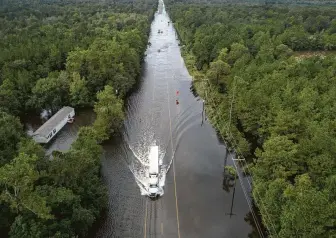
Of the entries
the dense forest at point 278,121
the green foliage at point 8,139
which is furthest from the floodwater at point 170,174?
the green foliage at point 8,139

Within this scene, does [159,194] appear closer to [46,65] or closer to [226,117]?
[226,117]

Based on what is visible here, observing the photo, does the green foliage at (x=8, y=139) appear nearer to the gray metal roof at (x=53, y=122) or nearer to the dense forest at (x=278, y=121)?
the gray metal roof at (x=53, y=122)

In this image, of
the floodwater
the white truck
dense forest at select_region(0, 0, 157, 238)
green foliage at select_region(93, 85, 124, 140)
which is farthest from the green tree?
green foliage at select_region(93, 85, 124, 140)

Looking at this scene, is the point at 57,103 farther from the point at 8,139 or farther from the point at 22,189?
the point at 22,189

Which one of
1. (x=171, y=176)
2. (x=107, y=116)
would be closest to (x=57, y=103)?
(x=107, y=116)

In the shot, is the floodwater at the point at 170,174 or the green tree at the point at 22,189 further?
the floodwater at the point at 170,174

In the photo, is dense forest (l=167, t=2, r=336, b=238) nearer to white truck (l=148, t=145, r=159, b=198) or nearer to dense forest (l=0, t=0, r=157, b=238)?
white truck (l=148, t=145, r=159, b=198)

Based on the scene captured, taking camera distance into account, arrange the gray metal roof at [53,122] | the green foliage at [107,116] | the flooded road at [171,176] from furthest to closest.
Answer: the gray metal roof at [53,122] < the green foliage at [107,116] < the flooded road at [171,176]
